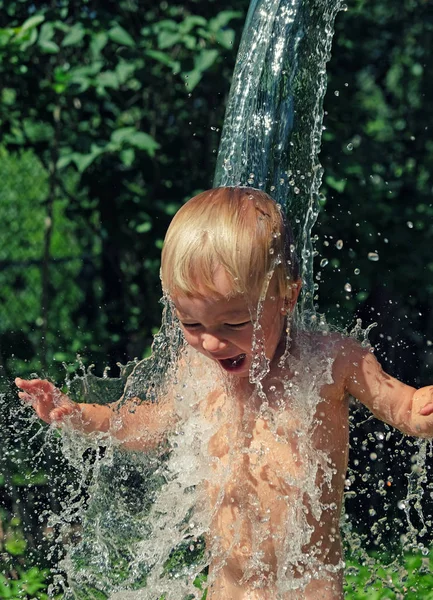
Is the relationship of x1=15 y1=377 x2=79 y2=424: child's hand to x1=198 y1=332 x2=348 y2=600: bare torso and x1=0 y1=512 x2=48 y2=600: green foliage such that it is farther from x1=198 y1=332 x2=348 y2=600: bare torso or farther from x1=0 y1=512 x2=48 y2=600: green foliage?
x1=0 y1=512 x2=48 y2=600: green foliage

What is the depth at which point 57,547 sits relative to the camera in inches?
136

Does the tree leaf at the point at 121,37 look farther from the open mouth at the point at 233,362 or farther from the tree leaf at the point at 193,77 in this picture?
the open mouth at the point at 233,362

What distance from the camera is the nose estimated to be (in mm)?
1804

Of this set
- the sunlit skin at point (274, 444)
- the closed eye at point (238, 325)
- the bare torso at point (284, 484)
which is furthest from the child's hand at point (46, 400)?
the closed eye at point (238, 325)

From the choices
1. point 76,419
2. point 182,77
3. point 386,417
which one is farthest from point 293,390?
point 182,77

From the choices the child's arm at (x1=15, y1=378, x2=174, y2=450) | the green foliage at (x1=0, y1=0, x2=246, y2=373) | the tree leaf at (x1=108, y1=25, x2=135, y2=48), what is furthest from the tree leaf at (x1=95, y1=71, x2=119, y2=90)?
the child's arm at (x1=15, y1=378, x2=174, y2=450)

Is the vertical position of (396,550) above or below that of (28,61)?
below

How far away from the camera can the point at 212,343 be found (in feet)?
5.92

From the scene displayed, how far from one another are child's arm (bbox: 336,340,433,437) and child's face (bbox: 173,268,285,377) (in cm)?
19

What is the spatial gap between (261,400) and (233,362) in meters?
0.16

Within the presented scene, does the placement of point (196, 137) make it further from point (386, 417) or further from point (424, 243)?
point (386, 417)

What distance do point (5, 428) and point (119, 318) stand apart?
1035mm

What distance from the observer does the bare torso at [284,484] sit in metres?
1.98

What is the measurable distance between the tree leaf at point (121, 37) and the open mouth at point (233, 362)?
2.08 metres
